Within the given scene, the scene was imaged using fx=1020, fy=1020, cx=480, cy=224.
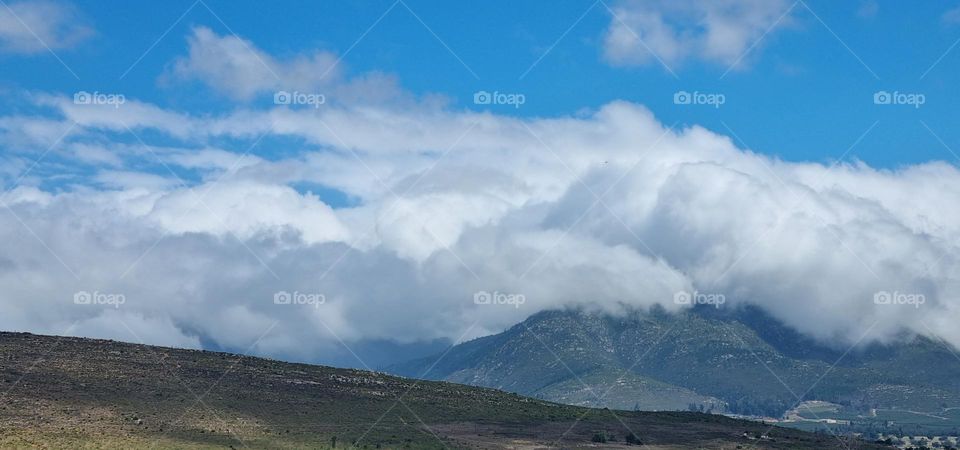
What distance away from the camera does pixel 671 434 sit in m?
181

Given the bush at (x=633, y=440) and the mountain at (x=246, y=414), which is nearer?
the mountain at (x=246, y=414)

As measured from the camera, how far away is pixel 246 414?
520ft

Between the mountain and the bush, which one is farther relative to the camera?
the bush

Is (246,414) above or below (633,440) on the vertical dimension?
above

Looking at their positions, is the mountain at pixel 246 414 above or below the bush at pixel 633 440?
above

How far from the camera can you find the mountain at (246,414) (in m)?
137

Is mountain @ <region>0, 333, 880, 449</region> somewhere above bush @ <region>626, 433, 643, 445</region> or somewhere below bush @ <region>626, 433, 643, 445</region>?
above

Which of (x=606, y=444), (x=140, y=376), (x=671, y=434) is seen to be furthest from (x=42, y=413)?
(x=671, y=434)

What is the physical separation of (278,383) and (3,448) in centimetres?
7405

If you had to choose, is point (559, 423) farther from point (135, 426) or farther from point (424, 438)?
point (135, 426)

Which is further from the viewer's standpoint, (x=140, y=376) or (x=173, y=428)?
(x=140, y=376)

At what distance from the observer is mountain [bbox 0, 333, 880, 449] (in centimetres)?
13688

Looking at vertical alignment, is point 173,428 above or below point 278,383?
below

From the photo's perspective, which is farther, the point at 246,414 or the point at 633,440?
the point at 633,440
